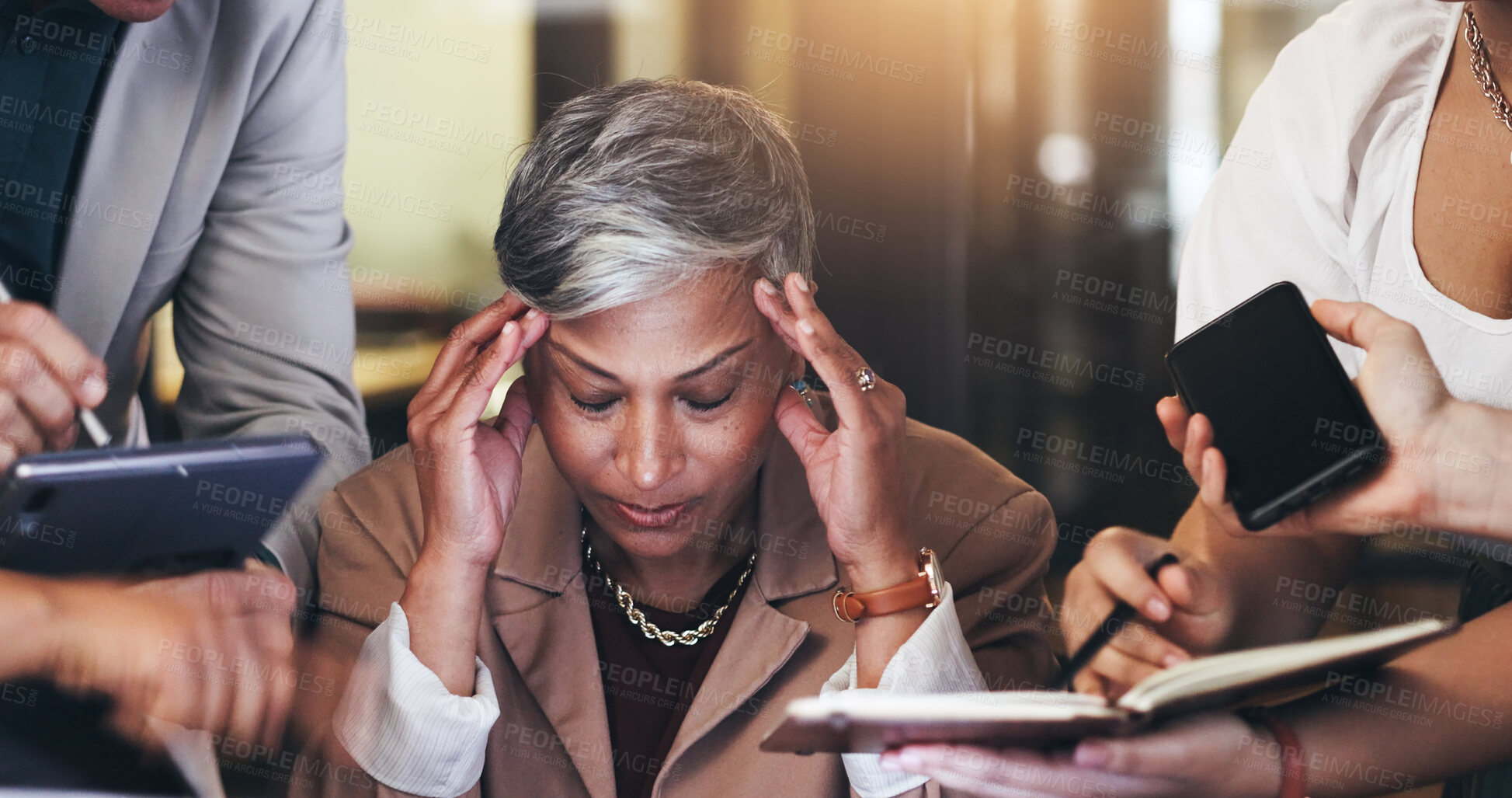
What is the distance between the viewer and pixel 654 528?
158 centimetres

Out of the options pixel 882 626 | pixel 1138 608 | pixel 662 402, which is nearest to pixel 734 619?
pixel 882 626

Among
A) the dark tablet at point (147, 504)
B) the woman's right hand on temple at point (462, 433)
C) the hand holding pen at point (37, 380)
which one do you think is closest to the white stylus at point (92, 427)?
the hand holding pen at point (37, 380)

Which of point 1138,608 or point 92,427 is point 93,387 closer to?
point 92,427

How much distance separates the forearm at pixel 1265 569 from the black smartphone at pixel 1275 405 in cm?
21

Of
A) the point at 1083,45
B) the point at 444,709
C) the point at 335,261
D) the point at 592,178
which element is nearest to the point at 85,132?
the point at 335,261

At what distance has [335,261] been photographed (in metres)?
1.98

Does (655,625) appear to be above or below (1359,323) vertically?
below

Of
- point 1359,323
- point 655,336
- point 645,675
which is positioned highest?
point 1359,323

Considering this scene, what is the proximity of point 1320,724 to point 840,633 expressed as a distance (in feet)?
2.05

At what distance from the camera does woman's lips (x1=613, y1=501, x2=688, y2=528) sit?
1.57 metres

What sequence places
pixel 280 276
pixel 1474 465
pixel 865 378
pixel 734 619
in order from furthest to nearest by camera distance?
pixel 280 276, pixel 734 619, pixel 865 378, pixel 1474 465

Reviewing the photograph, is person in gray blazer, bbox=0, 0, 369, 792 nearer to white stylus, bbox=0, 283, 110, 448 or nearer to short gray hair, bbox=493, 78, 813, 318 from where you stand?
white stylus, bbox=0, 283, 110, 448

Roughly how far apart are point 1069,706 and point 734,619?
2.18 ft

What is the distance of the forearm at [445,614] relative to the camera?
150 centimetres
